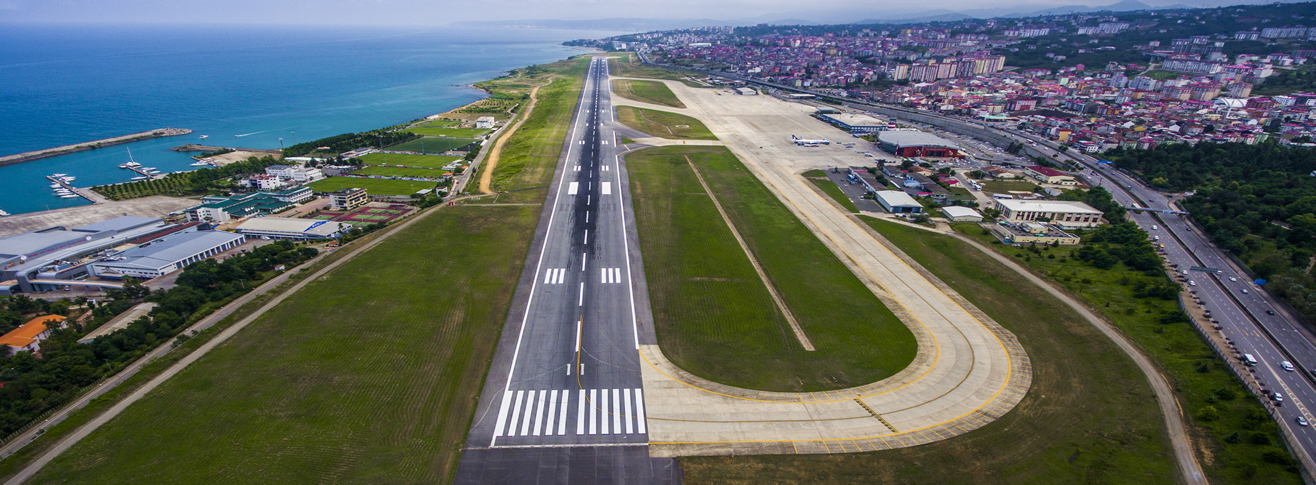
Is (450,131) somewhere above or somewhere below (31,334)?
above

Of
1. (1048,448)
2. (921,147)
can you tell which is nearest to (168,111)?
(921,147)

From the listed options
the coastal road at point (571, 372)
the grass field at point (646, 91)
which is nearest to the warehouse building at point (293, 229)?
the coastal road at point (571, 372)

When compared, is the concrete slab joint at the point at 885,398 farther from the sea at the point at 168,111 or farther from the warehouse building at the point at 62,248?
the sea at the point at 168,111

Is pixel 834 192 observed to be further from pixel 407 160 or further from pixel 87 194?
pixel 87 194

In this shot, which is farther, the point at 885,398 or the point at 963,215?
the point at 963,215

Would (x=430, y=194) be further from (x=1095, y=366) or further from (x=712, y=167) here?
(x=1095, y=366)

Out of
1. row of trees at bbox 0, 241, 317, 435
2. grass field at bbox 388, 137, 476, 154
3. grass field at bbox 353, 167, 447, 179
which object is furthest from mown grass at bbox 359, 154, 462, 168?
row of trees at bbox 0, 241, 317, 435
